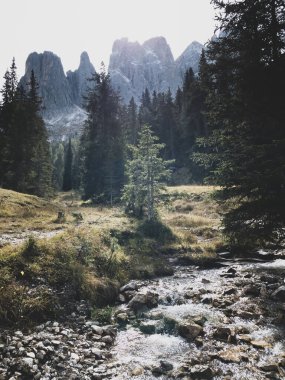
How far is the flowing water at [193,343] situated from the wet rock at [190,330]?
0.63 ft

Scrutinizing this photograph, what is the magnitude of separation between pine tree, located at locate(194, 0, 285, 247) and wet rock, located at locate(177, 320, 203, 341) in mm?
4504

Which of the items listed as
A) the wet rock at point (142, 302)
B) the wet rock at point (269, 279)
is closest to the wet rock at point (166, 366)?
the wet rock at point (142, 302)

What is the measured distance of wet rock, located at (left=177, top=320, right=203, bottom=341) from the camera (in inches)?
425

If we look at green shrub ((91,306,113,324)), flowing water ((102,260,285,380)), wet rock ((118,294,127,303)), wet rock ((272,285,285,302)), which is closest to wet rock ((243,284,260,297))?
flowing water ((102,260,285,380))

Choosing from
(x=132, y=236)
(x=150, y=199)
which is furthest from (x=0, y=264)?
(x=150, y=199)

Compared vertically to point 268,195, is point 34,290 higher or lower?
lower

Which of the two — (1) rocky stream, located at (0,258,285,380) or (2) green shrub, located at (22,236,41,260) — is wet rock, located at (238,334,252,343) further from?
(2) green shrub, located at (22,236,41,260)

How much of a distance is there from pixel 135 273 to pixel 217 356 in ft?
28.4

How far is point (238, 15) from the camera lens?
566 inches

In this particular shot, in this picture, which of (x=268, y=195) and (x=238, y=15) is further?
(x=238, y=15)

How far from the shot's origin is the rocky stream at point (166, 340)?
28.3ft

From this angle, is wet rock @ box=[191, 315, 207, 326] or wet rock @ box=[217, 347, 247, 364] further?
wet rock @ box=[191, 315, 207, 326]

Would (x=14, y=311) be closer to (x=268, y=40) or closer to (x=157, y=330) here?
(x=157, y=330)

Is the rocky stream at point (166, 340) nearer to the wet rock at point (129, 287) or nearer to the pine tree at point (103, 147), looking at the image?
the wet rock at point (129, 287)
